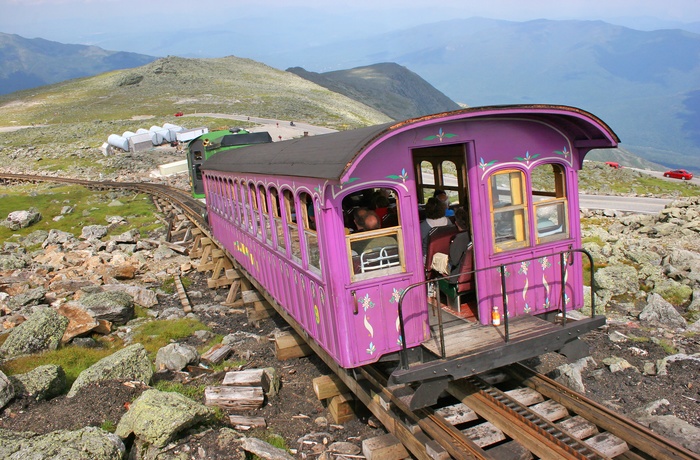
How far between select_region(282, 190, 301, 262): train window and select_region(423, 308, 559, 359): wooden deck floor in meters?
2.28

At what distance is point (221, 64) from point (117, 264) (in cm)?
12400

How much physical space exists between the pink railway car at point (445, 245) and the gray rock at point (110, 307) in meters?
7.08

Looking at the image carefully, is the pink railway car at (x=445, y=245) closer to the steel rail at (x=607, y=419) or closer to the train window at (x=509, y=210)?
the train window at (x=509, y=210)

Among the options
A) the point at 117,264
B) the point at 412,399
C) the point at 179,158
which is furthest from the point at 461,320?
the point at 179,158

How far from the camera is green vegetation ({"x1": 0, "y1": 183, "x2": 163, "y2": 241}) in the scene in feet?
92.9

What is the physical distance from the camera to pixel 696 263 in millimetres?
14516

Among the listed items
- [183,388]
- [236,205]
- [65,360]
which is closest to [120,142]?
[236,205]

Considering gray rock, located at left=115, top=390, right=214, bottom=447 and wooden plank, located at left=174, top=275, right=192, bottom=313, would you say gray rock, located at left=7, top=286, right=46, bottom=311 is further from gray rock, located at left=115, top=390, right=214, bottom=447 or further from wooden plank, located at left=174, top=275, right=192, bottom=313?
gray rock, located at left=115, top=390, right=214, bottom=447

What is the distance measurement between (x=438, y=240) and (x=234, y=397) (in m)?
3.82

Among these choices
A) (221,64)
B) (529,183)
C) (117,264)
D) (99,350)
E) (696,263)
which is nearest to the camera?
(529,183)

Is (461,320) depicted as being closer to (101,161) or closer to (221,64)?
(101,161)

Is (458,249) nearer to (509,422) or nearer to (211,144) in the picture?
(509,422)

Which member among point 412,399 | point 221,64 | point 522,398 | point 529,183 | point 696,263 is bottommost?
point 696,263

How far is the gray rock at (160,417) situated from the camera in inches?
270
